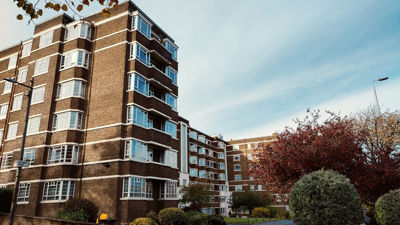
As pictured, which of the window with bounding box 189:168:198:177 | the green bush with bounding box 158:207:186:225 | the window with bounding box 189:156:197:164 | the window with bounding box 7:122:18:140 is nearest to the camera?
the green bush with bounding box 158:207:186:225

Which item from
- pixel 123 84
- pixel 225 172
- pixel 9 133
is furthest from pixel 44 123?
pixel 225 172

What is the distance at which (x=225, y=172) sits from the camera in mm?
78375

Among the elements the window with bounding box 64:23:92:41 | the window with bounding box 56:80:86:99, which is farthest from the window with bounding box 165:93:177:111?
the window with bounding box 64:23:92:41

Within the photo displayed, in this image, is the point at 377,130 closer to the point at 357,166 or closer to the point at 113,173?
the point at 357,166

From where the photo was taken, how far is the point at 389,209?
15.5m

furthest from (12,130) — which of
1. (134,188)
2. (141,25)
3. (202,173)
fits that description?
(202,173)

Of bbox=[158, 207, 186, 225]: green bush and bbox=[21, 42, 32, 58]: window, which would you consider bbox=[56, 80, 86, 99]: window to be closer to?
bbox=[21, 42, 32, 58]: window

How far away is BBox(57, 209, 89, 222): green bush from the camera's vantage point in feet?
68.8

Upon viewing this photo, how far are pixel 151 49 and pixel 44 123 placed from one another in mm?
12837

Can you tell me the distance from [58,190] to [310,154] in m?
20.6

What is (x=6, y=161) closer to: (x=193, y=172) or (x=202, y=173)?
(x=193, y=172)

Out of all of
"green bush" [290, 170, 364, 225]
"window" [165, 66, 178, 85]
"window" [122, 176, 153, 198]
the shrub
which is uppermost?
"window" [165, 66, 178, 85]

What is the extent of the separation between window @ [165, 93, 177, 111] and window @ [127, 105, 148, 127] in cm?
466

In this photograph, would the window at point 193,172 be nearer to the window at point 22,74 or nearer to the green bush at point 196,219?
the green bush at point 196,219
